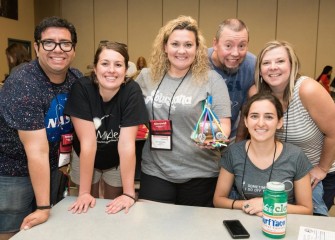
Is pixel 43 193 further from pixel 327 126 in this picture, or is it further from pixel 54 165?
pixel 327 126

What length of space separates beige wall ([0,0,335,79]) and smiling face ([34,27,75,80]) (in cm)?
648

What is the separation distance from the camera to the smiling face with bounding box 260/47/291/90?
187 centimetres

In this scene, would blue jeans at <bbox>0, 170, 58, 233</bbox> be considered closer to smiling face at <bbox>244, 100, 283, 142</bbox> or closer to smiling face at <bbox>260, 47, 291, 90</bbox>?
smiling face at <bbox>244, 100, 283, 142</bbox>

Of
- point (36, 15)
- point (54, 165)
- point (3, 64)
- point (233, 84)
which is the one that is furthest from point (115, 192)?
point (36, 15)

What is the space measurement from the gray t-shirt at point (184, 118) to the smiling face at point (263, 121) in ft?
0.67

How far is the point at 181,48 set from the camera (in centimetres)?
197

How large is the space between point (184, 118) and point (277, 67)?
60 centimetres

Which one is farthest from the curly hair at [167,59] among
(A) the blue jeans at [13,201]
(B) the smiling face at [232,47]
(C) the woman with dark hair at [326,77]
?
(C) the woman with dark hair at [326,77]

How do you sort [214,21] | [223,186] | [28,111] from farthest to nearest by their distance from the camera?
1. [214,21]
2. [223,186]
3. [28,111]

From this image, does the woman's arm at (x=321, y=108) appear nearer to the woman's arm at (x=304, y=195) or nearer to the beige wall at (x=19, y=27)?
the woman's arm at (x=304, y=195)

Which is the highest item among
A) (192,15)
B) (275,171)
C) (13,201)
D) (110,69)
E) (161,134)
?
(192,15)

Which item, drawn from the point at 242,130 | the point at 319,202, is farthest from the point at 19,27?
the point at 319,202

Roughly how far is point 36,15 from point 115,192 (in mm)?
8122

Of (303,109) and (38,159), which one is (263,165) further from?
(38,159)
